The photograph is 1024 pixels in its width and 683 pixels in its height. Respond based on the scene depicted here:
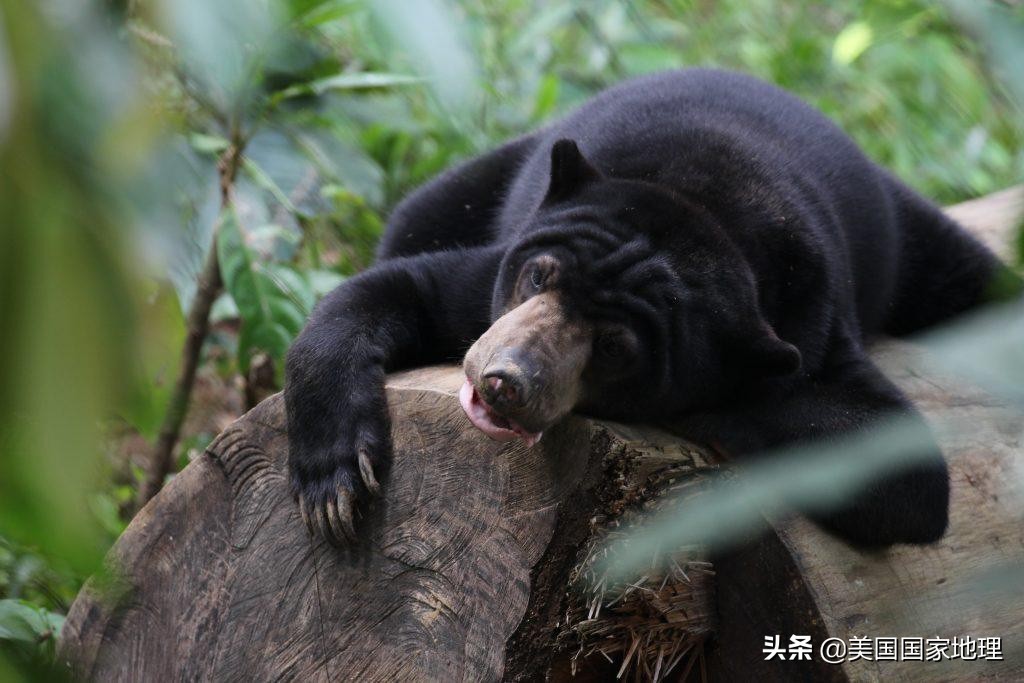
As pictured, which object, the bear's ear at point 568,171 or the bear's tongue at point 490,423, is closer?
the bear's tongue at point 490,423

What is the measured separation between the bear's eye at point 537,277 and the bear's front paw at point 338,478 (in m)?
0.52

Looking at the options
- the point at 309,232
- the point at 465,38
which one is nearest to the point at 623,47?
the point at 309,232

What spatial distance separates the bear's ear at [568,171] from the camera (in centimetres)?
298

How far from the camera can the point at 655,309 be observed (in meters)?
2.80

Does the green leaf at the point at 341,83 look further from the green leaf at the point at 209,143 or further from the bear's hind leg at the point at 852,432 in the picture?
the bear's hind leg at the point at 852,432

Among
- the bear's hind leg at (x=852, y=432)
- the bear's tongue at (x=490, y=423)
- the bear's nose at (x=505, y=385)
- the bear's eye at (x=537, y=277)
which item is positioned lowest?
the bear's hind leg at (x=852, y=432)

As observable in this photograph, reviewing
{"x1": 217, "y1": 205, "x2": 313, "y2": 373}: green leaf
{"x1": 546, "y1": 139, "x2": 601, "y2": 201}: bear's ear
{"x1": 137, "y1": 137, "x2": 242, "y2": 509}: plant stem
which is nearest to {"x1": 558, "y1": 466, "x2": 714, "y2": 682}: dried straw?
{"x1": 546, "y1": 139, "x2": 601, "y2": 201}: bear's ear

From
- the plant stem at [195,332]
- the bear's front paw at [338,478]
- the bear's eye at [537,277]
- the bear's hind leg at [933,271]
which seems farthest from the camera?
the bear's hind leg at [933,271]

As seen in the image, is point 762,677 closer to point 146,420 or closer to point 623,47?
point 146,420

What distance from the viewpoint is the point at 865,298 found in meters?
3.75

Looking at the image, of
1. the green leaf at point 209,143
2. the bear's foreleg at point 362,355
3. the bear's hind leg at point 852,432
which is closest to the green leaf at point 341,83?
the green leaf at point 209,143

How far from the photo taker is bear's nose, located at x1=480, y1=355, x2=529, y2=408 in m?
2.39

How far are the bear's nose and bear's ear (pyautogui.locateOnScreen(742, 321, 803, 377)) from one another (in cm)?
70

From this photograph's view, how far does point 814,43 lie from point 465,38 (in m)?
7.20
